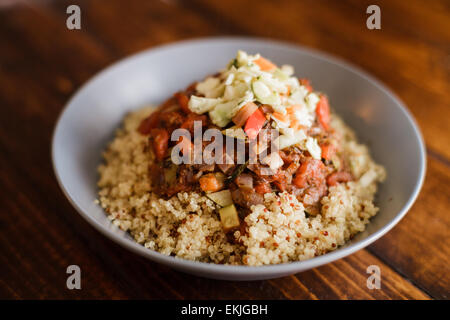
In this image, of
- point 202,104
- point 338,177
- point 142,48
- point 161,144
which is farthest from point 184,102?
point 142,48

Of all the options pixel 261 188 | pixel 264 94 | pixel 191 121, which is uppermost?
pixel 264 94

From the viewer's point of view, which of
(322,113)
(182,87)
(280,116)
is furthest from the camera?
(182,87)

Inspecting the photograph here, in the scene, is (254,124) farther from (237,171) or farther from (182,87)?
(182,87)

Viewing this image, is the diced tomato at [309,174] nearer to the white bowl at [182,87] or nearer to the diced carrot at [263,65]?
the white bowl at [182,87]

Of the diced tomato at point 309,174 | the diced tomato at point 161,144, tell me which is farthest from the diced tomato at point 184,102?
the diced tomato at point 309,174

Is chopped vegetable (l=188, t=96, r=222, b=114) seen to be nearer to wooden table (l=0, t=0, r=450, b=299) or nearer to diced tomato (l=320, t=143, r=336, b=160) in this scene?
diced tomato (l=320, t=143, r=336, b=160)

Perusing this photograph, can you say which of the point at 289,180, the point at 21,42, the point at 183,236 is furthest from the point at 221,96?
the point at 21,42

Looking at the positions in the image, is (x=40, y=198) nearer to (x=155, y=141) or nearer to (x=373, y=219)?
(x=155, y=141)

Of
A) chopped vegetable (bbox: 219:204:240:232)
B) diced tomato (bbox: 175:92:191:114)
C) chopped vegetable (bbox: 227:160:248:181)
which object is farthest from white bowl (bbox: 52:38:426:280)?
diced tomato (bbox: 175:92:191:114)
